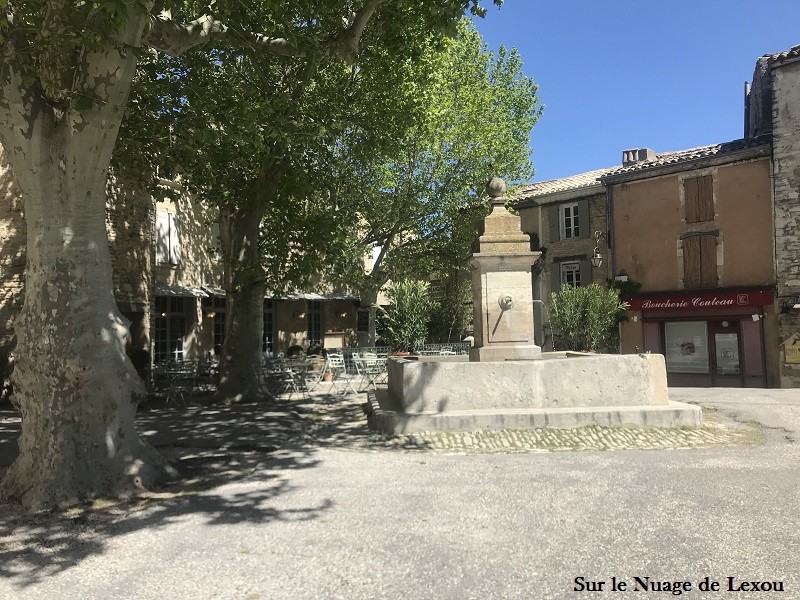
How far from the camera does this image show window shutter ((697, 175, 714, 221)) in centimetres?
2098

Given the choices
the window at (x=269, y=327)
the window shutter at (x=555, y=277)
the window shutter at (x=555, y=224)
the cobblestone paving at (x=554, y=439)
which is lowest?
the cobblestone paving at (x=554, y=439)

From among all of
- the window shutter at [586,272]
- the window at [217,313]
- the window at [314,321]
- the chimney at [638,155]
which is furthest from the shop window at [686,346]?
the window at [217,313]

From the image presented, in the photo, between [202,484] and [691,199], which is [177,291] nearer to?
[202,484]

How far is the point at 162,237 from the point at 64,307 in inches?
567

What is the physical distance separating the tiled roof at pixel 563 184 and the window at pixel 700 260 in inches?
191

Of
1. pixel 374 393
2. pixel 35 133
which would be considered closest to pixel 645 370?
pixel 374 393

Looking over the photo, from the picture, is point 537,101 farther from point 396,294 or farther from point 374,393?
point 374,393

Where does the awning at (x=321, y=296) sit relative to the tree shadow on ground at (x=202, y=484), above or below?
above

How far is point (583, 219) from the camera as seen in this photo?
24.7m

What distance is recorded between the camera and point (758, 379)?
19656 mm

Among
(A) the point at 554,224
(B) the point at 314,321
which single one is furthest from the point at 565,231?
(B) the point at 314,321

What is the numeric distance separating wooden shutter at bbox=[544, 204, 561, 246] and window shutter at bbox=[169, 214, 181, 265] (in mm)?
15048

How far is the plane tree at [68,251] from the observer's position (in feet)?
17.0

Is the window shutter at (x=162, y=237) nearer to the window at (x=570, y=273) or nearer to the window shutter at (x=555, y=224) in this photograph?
the window at (x=570, y=273)
